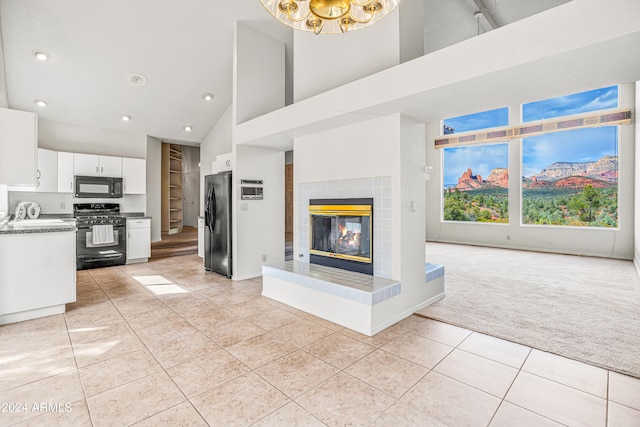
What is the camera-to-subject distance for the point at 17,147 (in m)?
3.29

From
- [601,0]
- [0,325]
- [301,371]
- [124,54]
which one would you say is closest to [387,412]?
[301,371]

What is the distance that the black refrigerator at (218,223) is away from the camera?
4.70 meters

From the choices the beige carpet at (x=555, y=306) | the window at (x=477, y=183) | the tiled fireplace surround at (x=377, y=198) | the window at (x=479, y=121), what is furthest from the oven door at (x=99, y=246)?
the window at (x=479, y=121)

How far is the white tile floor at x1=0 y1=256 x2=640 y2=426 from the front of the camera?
1.72 metres

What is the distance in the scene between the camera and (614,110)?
19.9 feet

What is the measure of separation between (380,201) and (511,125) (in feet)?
19.9

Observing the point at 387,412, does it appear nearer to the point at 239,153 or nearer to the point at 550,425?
the point at 550,425

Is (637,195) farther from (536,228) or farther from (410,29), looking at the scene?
(410,29)

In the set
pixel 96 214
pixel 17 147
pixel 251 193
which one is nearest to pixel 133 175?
pixel 96 214

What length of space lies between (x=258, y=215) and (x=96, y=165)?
355 cm

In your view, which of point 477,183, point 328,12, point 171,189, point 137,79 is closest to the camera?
point 328,12

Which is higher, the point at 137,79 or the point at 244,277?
the point at 137,79

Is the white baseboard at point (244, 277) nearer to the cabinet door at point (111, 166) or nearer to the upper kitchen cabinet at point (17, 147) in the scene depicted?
the upper kitchen cabinet at point (17, 147)

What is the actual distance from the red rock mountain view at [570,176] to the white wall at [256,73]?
19.5 feet
